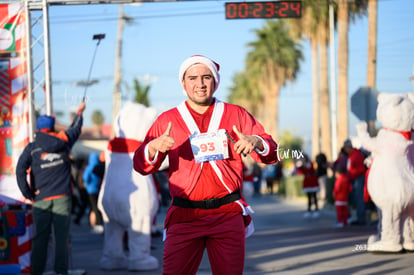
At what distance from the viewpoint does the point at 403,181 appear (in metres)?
9.31

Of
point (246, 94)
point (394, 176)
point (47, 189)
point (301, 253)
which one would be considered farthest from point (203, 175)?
point (246, 94)

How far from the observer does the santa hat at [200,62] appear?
4.73 metres

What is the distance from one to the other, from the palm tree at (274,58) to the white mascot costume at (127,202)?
138 ft

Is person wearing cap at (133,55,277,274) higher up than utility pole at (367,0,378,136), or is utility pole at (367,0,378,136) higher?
utility pole at (367,0,378,136)

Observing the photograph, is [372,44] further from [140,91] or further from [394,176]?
[140,91]

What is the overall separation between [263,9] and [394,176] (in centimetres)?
353

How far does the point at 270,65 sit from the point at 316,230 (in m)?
39.1

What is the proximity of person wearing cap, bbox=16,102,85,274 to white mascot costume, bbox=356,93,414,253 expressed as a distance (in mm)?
4209

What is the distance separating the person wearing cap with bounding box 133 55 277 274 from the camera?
14.6 feet

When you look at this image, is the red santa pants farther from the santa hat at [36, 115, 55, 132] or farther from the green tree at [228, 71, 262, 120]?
the green tree at [228, 71, 262, 120]

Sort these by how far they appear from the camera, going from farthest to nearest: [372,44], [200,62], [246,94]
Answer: [246,94], [372,44], [200,62]

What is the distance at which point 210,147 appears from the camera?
14.8 ft

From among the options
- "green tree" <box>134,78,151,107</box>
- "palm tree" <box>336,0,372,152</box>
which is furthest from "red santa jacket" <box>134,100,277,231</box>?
"green tree" <box>134,78,151,107</box>

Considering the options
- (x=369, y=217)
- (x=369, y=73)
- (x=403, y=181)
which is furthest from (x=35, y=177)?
(x=369, y=73)
